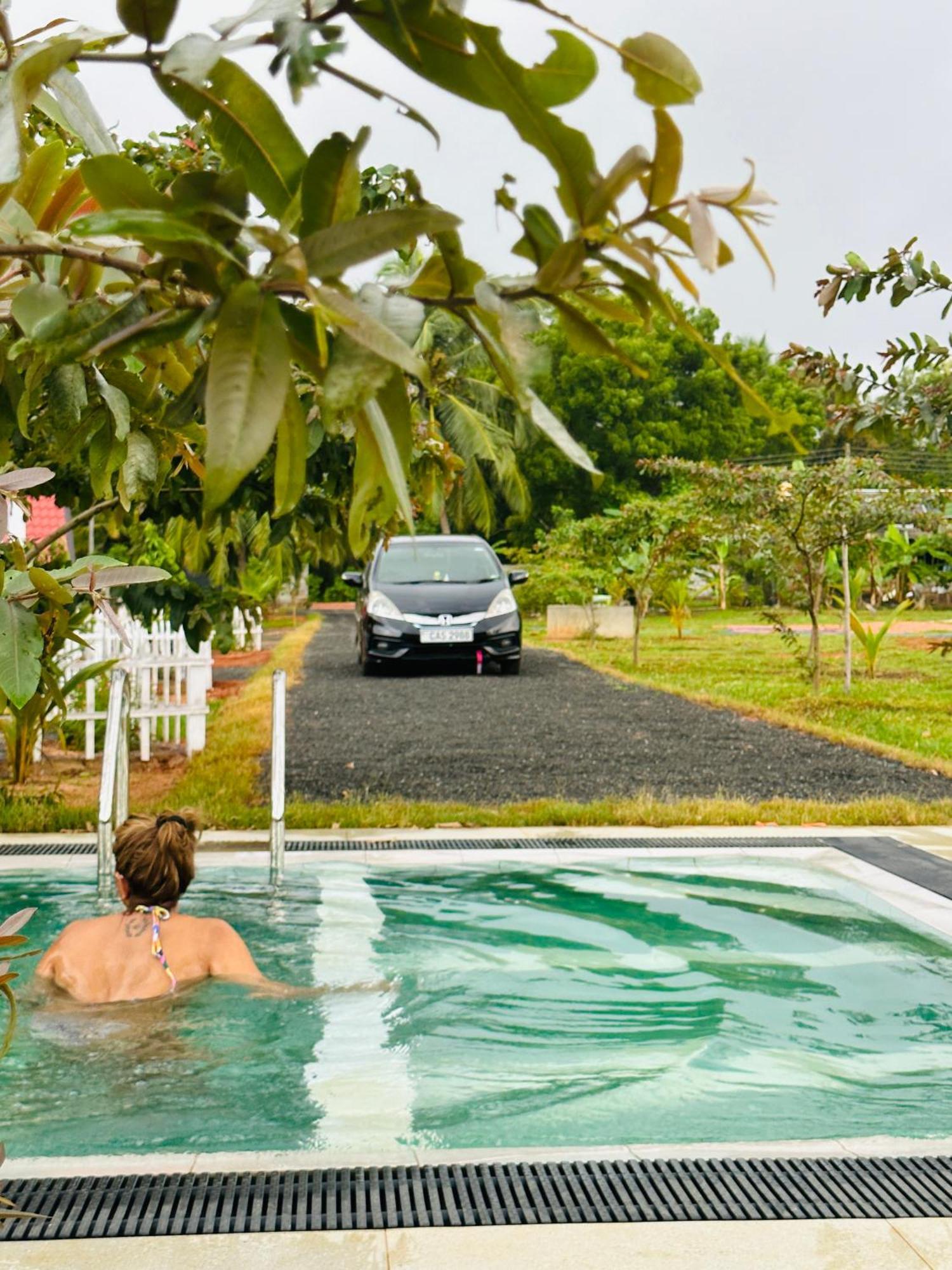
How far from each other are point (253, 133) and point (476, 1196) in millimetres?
2464

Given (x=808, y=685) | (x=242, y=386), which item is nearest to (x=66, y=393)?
(x=242, y=386)

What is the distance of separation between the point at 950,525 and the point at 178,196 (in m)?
13.9

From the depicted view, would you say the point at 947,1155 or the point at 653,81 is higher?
the point at 653,81

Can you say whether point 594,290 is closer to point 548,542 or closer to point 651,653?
point 651,653

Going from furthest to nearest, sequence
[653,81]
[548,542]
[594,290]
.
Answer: [548,542] < [594,290] < [653,81]

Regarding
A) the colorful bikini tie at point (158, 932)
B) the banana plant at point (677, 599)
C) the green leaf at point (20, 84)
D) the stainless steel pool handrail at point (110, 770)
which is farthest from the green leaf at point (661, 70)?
the banana plant at point (677, 599)

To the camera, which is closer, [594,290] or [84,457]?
[594,290]

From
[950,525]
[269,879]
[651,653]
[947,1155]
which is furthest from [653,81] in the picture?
[651,653]

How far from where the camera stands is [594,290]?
0.93m

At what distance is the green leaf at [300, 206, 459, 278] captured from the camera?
2.65 feet

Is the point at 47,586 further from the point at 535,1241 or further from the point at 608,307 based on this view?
the point at 535,1241

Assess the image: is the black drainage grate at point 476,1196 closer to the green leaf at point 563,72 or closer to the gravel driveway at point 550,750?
the green leaf at point 563,72

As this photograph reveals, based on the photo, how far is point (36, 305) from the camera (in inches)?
38.6

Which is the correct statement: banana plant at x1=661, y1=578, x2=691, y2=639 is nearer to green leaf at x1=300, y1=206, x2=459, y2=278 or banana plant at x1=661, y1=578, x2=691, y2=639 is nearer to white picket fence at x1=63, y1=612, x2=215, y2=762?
white picket fence at x1=63, y1=612, x2=215, y2=762
